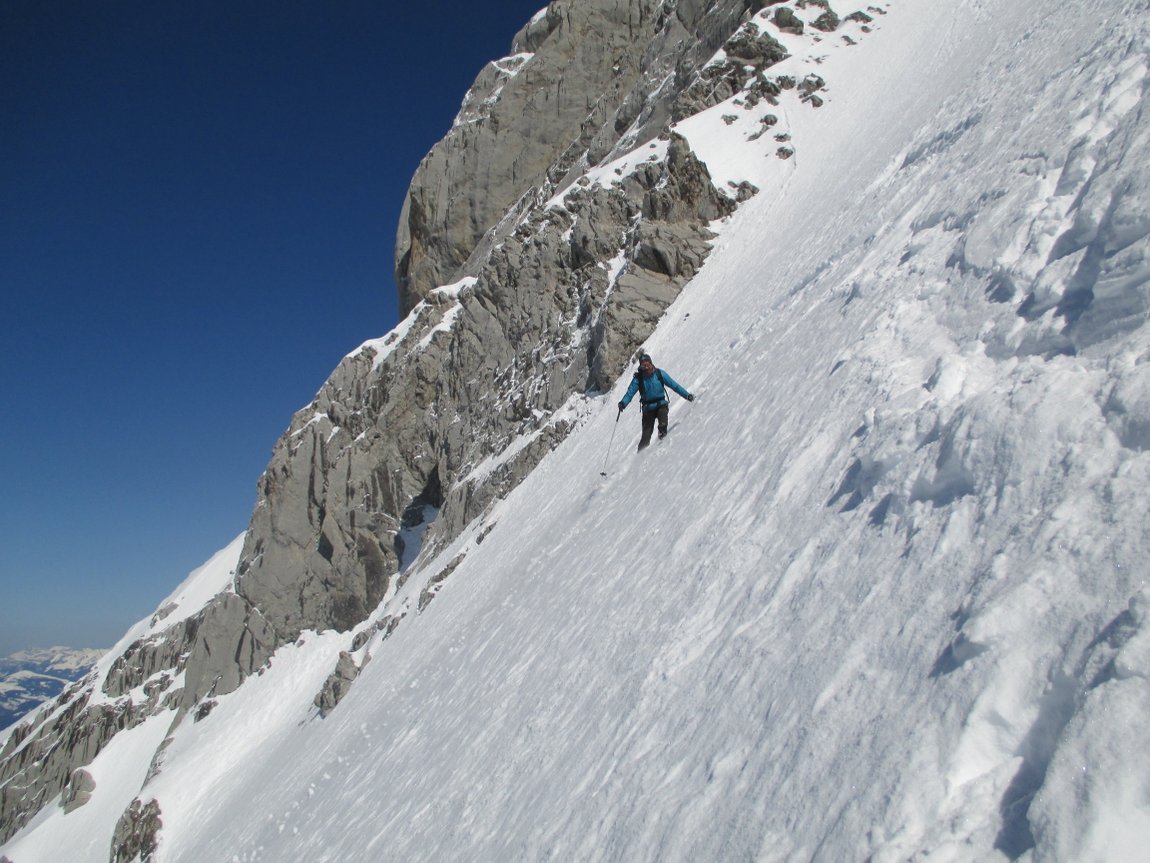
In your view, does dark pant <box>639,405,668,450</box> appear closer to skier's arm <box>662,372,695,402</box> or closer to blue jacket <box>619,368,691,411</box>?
blue jacket <box>619,368,691,411</box>

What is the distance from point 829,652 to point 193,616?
5103cm

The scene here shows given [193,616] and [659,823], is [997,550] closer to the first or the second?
[659,823]

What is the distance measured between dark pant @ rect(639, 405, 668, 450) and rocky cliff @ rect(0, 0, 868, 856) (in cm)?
1022

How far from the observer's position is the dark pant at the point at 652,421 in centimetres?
1158

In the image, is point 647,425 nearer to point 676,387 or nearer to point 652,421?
point 652,421

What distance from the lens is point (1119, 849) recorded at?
202 centimetres

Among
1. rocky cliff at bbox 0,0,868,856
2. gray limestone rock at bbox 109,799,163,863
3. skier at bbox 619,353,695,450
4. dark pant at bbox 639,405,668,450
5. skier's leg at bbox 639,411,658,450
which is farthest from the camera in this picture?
gray limestone rock at bbox 109,799,163,863

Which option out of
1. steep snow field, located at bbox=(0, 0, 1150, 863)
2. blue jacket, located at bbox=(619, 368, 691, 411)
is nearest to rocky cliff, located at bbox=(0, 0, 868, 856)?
blue jacket, located at bbox=(619, 368, 691, 411)

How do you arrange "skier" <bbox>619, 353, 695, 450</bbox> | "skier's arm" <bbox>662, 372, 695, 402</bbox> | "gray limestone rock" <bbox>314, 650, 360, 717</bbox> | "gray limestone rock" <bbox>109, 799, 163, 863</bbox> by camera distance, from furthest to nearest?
"gray limestone rock" <bbox>109, 799, 163, 863</bbox>, "gray limestone rock" <bbox>314, 650, 360, 717</bbox>, "skier" <bbox>619, 353, 695, 450</bbox>, "skier's arm" <bbox>662, 372, 695, 402</bbox>

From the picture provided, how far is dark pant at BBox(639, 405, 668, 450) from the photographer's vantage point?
1158 cm

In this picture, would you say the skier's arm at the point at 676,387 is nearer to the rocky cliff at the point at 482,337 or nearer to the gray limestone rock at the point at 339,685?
the rocky cliff at the point at 482,337

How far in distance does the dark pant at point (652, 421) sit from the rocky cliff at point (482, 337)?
10218mm

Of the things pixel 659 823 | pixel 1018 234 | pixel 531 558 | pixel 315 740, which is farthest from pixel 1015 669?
pixel 315 740

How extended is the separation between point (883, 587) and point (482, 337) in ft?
102
